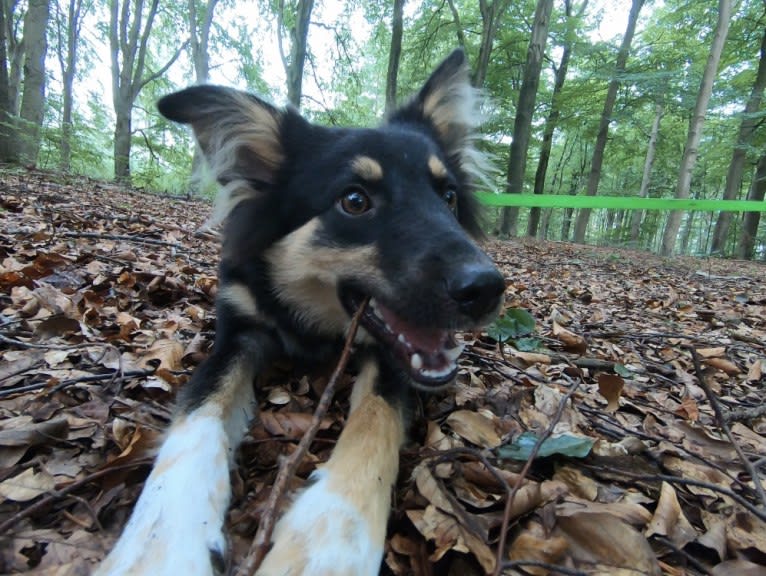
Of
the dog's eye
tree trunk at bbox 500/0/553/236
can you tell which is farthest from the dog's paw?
tree trunk at bbox 500/0/553/236

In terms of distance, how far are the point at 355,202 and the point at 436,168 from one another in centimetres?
60

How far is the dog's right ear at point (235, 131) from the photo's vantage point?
2.69 m

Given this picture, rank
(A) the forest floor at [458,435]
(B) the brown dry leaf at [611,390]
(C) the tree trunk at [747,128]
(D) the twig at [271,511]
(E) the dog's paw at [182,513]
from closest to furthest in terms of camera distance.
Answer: (D) the twig at [271,511], (E) the dog's paw at [182,513], (A) the forest floor at [458,435], (B) the brown dry leaf at [611,390], (C) the tree trunk at [747,128]

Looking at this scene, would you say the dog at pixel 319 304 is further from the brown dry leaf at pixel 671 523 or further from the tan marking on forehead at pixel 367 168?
the brown dry leaf at pixel 671 523

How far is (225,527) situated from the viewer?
59.6 inches

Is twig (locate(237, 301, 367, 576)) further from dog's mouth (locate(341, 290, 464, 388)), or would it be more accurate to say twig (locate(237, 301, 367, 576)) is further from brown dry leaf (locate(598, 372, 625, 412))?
brown dry leaf (locate(598, 372, 625, 412))

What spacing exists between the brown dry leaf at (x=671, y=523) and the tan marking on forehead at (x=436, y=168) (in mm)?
1922

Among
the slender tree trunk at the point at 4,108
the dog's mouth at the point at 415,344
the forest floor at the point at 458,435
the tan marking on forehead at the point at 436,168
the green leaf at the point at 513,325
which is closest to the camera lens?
the forest floor at the point at 458,435

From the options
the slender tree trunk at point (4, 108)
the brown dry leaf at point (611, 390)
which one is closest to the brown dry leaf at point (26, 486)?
the brown dry leaf at point (611, 390)

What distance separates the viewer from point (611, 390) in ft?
8.73

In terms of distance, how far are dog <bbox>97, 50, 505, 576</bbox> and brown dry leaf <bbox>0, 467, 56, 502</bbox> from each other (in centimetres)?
34

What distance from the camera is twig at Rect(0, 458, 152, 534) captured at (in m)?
1.36

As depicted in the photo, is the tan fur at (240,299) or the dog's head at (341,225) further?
the tan fur at (240,299)

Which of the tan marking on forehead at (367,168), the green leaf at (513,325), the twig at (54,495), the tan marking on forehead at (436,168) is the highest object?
the tan marking on forehead at (436,168)
